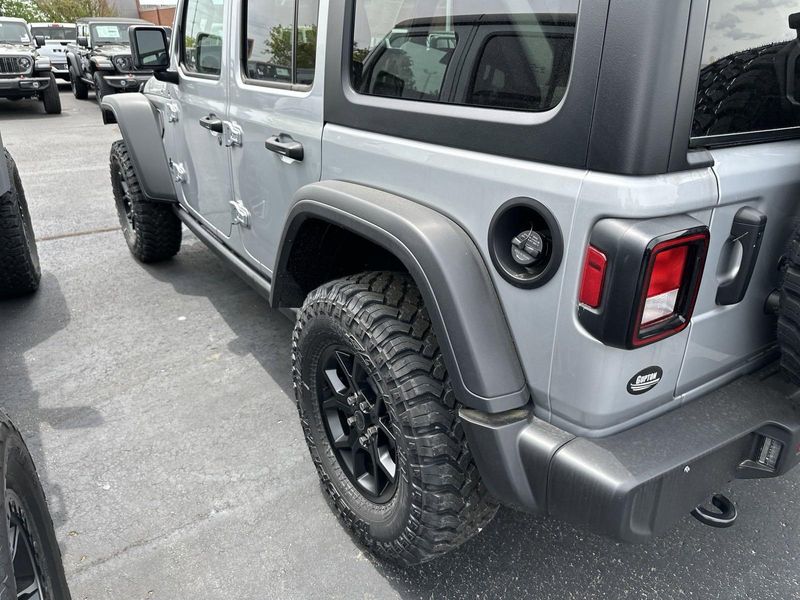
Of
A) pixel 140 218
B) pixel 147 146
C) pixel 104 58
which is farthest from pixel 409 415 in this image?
pixel 104 58

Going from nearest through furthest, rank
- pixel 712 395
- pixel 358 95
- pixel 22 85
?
pixel 712 395, pixel 358 95, pixel 22 85

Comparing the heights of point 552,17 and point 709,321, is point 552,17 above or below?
above

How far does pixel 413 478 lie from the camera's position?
1.71 m

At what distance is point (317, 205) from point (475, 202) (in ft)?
2.05

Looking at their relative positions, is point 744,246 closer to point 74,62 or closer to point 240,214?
point 240,214

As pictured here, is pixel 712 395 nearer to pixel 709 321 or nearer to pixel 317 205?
pixel 709 321

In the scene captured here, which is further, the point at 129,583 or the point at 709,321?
the point at 129,583

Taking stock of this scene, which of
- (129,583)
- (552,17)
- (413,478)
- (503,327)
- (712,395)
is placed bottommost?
(129,583)

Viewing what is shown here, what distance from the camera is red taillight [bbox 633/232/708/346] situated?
1278 millimetres

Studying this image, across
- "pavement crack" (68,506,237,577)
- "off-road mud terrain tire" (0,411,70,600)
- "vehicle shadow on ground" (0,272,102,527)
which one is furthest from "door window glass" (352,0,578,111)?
"vehicle shadow on ground" (0,272,102,527)

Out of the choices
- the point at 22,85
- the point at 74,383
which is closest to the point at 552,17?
the point at 74,383

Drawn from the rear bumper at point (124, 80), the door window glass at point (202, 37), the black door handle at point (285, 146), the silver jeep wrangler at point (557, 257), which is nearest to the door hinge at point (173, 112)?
the door window glass at point (202, 37)

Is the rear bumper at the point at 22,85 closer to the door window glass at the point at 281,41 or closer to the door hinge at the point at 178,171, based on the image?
the door hinge at the point at 178,171

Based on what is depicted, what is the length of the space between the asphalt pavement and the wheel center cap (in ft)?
1.59
